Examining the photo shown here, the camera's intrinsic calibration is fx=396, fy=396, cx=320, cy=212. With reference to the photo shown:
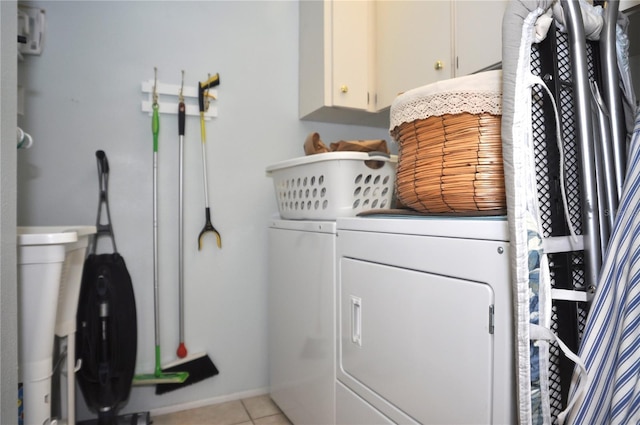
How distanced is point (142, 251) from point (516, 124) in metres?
1.63

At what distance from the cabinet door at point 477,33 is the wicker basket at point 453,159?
1.77 feet

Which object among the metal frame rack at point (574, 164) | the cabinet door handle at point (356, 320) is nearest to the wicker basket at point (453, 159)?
the metal frame rack at point (574, 164)

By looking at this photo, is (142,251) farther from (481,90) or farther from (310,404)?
(481,90)

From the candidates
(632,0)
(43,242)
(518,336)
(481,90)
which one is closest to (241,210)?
(43,242)

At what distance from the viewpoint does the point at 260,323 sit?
6.72ft

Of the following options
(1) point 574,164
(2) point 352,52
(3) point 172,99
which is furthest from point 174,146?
(1) point 574,164

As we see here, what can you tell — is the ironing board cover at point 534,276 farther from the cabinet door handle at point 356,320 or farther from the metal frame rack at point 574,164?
the cabinet door handle at point 356,320

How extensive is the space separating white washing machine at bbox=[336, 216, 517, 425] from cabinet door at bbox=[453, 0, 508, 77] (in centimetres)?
73

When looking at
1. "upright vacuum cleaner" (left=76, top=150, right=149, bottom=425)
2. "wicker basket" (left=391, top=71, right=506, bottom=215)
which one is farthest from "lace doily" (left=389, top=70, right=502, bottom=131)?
"upright vacuum cleaner" (left=76, top=150, right=149, bottom=425)

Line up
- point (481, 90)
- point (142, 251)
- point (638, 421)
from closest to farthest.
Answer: point (638, 421)
point (481, 90)
point (142, 251)

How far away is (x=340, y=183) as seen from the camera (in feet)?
4.70

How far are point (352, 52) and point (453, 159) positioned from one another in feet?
3.86

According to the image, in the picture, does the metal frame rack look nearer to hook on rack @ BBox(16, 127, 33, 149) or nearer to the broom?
hook on rack @ BBox(16, 127, 33, 149)

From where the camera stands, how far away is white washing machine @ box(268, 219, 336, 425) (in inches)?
54.2
